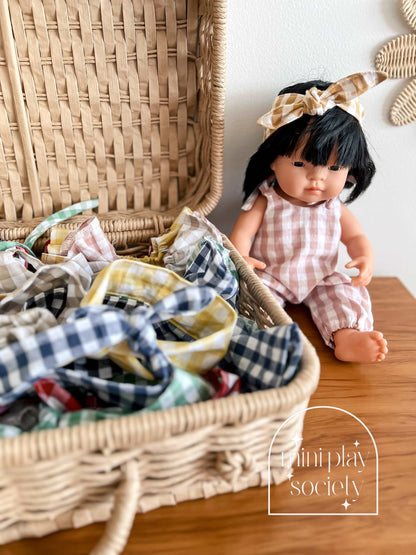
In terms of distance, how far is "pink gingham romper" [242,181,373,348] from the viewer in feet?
2.48

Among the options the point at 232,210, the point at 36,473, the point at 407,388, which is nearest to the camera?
the point at 36,473

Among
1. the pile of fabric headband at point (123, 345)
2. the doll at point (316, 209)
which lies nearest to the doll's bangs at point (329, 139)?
the doll at point (316, 209)

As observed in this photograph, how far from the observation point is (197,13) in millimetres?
681

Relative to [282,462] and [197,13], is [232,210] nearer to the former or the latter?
[197,13]

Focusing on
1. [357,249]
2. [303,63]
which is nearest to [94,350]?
[357,249]

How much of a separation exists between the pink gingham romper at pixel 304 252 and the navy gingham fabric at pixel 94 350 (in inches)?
14.1

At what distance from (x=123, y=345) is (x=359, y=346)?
0.38 m

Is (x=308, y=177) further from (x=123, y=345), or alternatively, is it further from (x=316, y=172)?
(x=123, y=345)

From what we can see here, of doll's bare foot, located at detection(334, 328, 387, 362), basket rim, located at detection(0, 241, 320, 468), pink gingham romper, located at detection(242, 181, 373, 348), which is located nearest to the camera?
basket rim, located at detection(0, 241, 320, 468)

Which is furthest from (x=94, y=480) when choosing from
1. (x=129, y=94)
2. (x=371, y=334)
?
(x=129, y=94)

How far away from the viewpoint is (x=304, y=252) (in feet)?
2.48

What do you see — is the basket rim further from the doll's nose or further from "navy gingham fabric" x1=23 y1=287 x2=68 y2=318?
the doll's nose

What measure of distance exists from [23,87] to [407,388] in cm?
74

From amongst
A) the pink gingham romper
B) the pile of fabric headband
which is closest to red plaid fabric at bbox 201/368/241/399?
the pile of fabric headband
